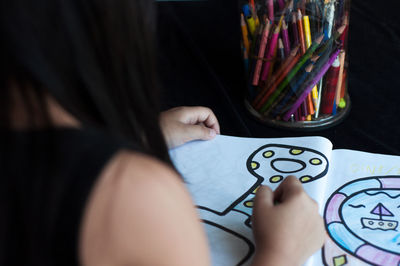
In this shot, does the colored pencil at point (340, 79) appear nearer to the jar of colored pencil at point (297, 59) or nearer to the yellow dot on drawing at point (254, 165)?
the jar of colored pencil at point (297, 59)

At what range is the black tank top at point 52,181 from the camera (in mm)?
292

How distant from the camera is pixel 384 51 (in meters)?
0.74

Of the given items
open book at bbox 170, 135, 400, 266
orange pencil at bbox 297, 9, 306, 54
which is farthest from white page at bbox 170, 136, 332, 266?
orange pencil at bbox 297, 9, 306, 54

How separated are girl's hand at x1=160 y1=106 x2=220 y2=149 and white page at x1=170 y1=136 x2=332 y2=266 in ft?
0.04

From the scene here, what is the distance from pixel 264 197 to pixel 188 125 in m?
0.17

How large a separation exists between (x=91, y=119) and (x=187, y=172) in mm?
240

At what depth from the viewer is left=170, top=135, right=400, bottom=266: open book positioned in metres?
0.45

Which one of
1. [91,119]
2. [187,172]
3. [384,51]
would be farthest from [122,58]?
[384,51]

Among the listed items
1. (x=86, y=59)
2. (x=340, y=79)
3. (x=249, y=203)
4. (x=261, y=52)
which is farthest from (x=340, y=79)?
(x=86, y=59)

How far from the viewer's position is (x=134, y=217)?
30 cm

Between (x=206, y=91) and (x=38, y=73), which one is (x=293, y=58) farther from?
(x=38, y=73)

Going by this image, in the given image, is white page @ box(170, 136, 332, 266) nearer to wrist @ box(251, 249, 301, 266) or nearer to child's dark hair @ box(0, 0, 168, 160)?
wrist @ box(251, 249, 301, 266)

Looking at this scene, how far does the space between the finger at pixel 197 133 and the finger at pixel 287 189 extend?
138 mm

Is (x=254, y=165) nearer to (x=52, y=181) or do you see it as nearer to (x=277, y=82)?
(x=277, y=82)
